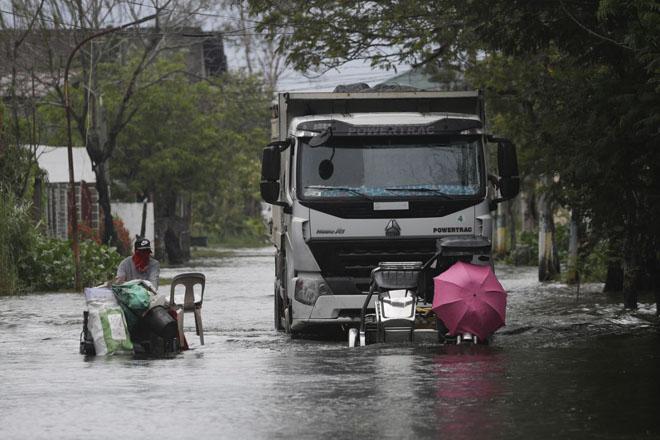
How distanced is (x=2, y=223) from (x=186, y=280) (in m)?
13.4

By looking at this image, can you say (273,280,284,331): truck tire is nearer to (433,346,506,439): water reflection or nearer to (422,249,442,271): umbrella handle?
(422,249,442,271): umbrella handle

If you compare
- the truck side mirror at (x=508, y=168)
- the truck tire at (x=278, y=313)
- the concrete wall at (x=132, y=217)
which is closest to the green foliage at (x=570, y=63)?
the truck side mirror at (x=508, y=168)

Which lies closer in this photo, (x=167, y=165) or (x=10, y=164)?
(x=10, y=164)

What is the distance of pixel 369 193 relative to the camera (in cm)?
1769

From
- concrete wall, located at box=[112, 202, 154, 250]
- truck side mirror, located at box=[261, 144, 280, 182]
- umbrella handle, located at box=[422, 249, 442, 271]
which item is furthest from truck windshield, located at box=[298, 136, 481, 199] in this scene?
concrete wall, located at box=[112, 202, 154, 250]

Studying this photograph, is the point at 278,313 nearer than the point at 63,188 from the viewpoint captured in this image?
Yes

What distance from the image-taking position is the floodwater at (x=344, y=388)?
32.7 ft

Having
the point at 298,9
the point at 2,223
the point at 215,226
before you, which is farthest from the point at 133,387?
the point at 215,226

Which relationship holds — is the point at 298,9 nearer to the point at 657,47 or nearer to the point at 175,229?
the point at 657,47

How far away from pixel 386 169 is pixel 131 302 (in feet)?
11.9

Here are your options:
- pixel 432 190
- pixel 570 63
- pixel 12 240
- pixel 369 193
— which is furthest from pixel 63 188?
pixel 432 190

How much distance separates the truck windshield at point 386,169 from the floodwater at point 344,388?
1.95 m

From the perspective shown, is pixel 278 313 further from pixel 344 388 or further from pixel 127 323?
pixel 344 388

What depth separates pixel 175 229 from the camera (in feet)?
167
